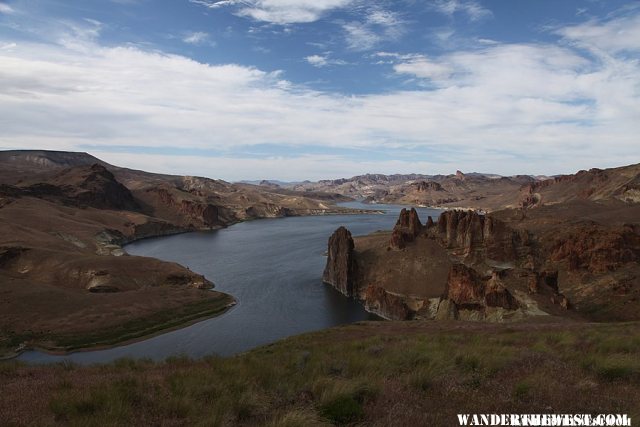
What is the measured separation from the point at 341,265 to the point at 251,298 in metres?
20.6

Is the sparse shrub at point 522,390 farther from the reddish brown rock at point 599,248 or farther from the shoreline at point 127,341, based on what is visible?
the reddish brown rock at point 599,248

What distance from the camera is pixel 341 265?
88.6 meters

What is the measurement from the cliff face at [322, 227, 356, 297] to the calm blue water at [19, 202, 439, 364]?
226cm

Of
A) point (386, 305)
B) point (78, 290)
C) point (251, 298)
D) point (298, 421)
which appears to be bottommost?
point (251, 298)

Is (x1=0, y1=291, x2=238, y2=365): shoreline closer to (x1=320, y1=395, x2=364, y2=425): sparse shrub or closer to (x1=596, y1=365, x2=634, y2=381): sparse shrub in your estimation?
(x1=320, y1=395, x2=364, y2=425): sparse shrub

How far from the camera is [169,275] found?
3445 inches

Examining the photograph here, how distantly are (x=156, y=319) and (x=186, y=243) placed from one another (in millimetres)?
97657

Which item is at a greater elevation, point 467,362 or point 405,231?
point 467,362

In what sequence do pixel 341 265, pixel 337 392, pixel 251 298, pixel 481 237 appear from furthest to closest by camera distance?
pixel 341 265, pixel 481 237, pixel 251 298, pixel 337 392

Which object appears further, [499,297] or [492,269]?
[492,269]

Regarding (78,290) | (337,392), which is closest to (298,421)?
(337,392)

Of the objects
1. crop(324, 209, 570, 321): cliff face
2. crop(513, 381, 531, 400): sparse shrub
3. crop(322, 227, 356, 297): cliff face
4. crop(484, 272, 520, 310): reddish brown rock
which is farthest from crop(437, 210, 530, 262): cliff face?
crop(513, 381, 531, 400): sparse shrub

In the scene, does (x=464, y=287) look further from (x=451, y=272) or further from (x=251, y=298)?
(x=251, y=298)

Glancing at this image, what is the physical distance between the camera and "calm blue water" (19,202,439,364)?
54.5 metres
